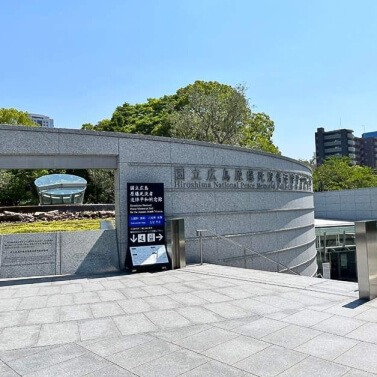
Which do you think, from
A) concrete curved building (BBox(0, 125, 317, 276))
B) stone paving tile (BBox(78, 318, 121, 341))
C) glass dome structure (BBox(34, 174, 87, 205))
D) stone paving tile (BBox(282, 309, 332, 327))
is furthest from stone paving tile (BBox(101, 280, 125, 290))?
glass dome structure (BBox(34, 174, 87, 205))

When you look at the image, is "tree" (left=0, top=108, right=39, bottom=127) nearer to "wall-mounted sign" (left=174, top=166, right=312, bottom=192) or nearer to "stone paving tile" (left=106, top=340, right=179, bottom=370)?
"wall-mounted sign" (left=174, top=166, right=312, bottom=192)

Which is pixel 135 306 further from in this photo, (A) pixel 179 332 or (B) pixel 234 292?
(B) pixel 234 292

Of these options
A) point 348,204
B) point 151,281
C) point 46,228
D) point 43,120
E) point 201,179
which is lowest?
point 151,281

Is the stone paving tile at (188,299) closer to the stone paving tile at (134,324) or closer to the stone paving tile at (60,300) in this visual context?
the stone paving tile at (134,324)

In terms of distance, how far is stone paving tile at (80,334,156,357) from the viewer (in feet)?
14.8

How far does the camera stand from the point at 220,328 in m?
5.24

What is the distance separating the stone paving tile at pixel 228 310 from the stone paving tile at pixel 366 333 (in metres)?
1.63

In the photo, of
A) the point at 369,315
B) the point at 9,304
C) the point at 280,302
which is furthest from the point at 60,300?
the point at 369,315

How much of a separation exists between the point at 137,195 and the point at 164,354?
6905 millimetres

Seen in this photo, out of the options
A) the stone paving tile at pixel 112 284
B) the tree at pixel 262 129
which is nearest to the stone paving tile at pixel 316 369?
the stone paving tile at pixel 112 284

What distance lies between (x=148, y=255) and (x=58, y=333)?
548 centimetres

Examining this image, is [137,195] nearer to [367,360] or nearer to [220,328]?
[220,328]

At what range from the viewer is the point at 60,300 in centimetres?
717

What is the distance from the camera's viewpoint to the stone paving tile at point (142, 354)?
4.13m
